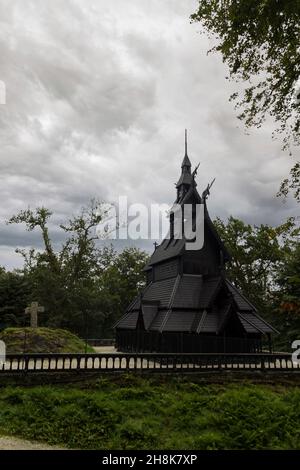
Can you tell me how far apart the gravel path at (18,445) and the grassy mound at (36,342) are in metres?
9.86

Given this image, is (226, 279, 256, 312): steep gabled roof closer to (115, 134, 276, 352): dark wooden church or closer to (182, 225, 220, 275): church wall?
(115, 134, 276, 352): dark wooden church

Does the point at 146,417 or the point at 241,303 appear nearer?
the point at 146,417

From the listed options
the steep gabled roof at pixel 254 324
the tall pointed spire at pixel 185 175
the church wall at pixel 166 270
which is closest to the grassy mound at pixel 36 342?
the church wall at pixel 166 270

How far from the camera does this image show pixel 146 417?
41.0 ft

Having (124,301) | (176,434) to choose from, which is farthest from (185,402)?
(124,301)

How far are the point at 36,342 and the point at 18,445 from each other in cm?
1173

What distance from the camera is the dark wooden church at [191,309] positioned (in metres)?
21.7

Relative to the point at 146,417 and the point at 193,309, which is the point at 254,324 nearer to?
the point at 193,309

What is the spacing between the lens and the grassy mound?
2064cm

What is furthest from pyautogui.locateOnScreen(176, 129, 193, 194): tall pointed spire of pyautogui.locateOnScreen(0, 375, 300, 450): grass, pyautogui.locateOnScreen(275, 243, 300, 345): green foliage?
pyautogui.locateOnScreen(0, 375, 300, 450): grass

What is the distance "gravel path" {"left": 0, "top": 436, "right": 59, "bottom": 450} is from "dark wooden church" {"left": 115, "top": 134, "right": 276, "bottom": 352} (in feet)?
38.2

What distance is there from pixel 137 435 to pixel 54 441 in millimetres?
2399

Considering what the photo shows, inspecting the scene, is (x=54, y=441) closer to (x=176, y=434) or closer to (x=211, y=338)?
(x=176, y=434)

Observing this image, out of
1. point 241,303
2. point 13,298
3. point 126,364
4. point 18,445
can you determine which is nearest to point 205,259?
point 241,303
